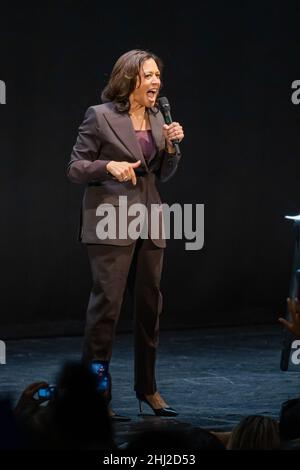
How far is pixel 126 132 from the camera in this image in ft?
15.3

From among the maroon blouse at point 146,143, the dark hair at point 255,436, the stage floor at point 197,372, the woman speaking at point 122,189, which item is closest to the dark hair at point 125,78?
the woman speaking at point 122,189

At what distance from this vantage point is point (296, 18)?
7.65 meters

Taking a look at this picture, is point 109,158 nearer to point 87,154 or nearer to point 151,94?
point 87,154

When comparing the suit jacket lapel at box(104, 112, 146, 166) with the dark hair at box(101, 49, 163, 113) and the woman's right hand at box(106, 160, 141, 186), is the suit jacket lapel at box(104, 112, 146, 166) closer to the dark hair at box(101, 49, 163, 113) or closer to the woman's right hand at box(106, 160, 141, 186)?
the dark hair at box(101, 49, 163, 113)

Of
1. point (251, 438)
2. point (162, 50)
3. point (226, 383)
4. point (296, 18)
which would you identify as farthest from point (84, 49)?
point (251, 438)

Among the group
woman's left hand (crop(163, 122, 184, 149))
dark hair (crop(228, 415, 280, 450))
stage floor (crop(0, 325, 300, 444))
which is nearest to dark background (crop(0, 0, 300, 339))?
stage floor (crop(0, 325, 300, 444))

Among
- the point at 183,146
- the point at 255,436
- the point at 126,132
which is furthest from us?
the point at 183,146

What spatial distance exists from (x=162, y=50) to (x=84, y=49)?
538 millimetres

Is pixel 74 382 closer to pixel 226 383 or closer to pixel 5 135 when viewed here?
pixel 226 383

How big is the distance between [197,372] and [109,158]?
1.64m

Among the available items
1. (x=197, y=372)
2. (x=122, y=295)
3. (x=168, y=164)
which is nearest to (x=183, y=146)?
(x=197, y=372)

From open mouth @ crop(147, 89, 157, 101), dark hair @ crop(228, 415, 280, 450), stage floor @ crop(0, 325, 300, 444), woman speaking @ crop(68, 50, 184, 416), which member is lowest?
stage floor @ crop(0, 325, 300, 444)

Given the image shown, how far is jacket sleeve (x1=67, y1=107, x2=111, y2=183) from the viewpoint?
15.0 feet

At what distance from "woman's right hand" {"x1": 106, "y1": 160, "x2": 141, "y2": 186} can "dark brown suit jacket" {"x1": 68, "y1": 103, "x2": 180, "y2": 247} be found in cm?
16
